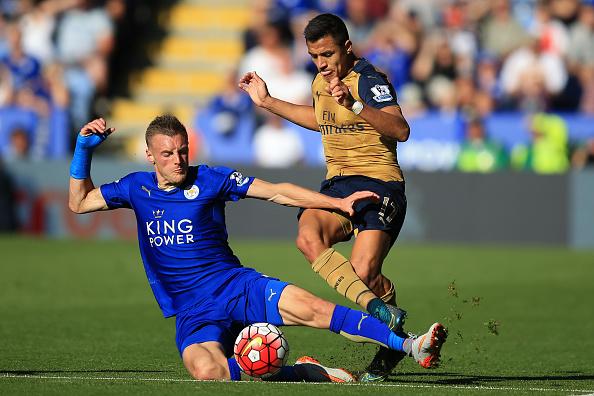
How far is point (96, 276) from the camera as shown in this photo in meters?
15.7

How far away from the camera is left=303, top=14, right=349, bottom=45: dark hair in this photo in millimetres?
8328

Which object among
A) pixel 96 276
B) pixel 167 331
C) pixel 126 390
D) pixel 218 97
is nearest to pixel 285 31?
pixel 218 97

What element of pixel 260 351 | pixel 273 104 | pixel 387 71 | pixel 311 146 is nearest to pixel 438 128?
pixel 387 71

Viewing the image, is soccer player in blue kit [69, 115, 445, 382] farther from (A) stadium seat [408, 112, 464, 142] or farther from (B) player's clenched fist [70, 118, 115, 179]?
(A) stadium seat [408, 112, 464, 142]

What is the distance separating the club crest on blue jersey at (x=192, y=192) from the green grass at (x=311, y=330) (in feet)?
3.75

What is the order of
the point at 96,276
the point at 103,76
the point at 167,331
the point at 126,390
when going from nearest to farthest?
the point at 126,390 < the point at 167,331 < the point at 96,276 < the point at 103,76

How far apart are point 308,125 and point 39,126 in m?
13.7

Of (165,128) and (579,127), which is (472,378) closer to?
(165,128)

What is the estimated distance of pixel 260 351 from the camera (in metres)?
7.59

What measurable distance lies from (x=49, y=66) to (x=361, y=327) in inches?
648

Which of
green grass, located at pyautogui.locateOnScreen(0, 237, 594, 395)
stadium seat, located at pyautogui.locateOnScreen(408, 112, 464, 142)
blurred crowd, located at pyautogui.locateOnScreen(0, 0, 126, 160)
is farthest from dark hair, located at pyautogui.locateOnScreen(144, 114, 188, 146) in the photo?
blurred crowd, located at pyautogui.locateOnScreen(0, 0, 126, 160)

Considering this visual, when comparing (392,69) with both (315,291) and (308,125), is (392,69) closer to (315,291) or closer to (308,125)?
(315,291)

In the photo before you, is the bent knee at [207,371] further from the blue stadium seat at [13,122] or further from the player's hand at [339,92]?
the blue stadium seat at [13,122]

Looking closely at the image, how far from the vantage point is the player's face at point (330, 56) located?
8.39m
